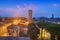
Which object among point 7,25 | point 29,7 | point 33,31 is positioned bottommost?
point 33,31

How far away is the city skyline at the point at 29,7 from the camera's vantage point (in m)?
3.20

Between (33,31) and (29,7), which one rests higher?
(29,7)

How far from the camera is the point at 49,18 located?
3.25 meters

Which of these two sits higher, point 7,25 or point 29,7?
point 29,7

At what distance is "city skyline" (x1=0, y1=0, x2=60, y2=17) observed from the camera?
10.5 feet

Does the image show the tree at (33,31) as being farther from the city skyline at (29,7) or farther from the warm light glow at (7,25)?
the city skyline at (29,7)

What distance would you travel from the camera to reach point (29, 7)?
10.7 ft

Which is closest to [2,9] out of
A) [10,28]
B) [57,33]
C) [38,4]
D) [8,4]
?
[8,4]

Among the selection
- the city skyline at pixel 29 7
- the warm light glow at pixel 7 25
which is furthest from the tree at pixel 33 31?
the city skyline at pixel 29 7

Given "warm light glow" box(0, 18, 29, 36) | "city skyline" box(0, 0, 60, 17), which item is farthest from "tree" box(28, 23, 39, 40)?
"city skyline" box(0, 0, 60, 17)

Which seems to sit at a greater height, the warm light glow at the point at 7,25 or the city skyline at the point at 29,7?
the city skyline at the point at 29,7

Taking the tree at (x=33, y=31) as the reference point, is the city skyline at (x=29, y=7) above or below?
above

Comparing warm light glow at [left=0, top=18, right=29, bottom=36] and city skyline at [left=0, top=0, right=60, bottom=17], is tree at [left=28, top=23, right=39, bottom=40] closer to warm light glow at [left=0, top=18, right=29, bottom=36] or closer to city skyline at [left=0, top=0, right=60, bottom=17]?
warm light glow at [left=0, top=18, right=29, bottom=36]

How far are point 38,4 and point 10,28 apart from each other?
66 cm
